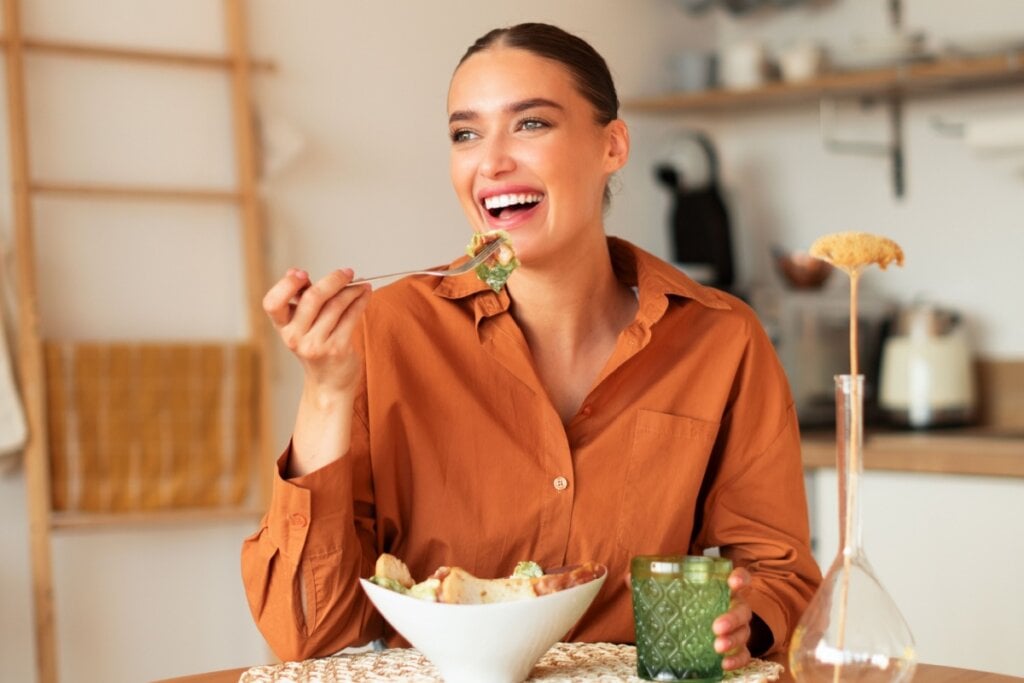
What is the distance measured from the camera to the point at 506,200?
1637mm

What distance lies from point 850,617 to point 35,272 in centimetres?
207

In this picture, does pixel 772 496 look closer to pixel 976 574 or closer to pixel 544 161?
pixel 544 161

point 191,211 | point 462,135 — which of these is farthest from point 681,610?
point 191,211

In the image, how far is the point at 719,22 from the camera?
4004 millimetres

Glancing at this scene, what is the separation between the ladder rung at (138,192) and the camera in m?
2.73

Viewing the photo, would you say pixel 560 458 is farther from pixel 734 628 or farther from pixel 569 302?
pixel 734 628

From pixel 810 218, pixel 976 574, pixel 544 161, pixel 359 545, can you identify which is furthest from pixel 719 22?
pixel 359 545

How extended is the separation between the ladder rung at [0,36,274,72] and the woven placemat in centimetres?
179

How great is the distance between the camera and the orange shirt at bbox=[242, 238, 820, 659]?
1.55 meters

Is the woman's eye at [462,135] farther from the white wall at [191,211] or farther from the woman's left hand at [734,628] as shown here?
the white wall at [191,211]

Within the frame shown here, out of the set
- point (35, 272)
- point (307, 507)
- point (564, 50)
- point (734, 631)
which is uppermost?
point (564, 50)

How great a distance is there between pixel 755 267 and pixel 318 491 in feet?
8.73

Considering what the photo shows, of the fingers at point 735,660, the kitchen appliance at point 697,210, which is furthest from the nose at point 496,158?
the kitchen appliance at point 697,210

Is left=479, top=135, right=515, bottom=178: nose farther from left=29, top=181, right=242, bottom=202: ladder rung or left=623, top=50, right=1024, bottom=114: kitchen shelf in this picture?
left=623, top=50, right=1024, bottom=114: kitchen shelf
